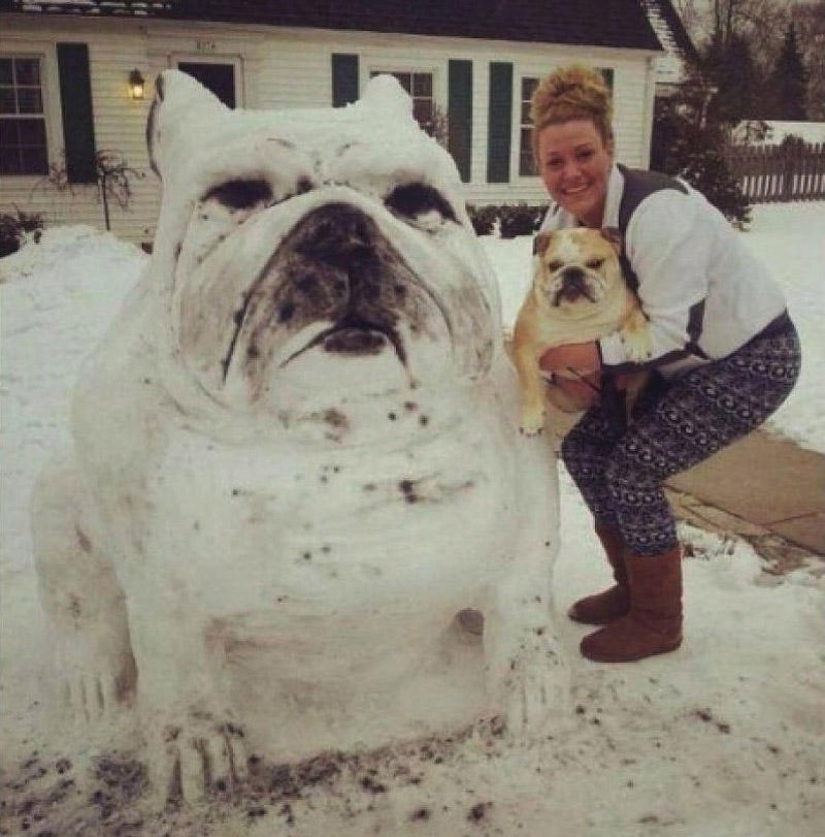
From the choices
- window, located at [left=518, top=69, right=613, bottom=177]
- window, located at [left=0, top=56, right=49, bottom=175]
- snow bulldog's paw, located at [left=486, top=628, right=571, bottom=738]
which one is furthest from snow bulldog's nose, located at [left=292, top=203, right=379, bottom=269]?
window, located at [left=518, top=69, right=613, bottom=177]

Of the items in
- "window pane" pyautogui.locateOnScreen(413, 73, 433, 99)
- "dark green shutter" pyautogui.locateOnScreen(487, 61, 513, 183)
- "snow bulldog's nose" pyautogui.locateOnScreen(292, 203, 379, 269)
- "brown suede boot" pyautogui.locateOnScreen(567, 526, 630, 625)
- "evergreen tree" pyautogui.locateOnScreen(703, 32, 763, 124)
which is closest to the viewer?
"snow bulldog's nose" pyautogui.locateOnScreen(292, 203, 379, 269)

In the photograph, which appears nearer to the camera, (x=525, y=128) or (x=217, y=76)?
(x=217, y=76)

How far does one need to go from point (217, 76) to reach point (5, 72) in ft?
10.1

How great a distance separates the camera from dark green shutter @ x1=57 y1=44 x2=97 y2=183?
46.5 ft

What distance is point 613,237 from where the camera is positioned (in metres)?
2.44

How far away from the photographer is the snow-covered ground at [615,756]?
230 cm

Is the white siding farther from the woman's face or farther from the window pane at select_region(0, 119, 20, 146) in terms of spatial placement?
the woman's face

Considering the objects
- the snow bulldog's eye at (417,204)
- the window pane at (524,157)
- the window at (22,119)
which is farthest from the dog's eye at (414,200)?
the window pane at (524,157)

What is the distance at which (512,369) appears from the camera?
2.59 meters

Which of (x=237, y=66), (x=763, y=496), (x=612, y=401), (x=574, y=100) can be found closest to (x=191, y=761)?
(x=612, y=401)

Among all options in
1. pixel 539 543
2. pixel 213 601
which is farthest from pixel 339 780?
pixel 539 543

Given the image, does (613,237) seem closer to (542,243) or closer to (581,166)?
(542,243)

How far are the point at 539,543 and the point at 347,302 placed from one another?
34.4 inches

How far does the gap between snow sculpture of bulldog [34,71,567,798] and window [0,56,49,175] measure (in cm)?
1341
